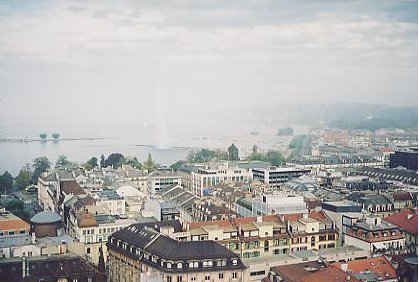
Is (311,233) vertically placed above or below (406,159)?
below

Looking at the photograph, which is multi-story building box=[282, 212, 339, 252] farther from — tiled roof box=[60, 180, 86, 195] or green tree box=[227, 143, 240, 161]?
green tree box=[227, 143, 240, 161]

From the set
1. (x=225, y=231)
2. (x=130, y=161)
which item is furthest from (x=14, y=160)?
(x=130, y=161)

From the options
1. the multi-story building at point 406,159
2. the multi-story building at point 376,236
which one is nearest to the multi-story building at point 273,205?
the multi-story building at point 376,236

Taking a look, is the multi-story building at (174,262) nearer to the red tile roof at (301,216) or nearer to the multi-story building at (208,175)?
the red tile roof at (301,216)

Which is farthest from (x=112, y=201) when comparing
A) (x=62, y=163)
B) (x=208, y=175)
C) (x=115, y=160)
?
(x=208, y=175)

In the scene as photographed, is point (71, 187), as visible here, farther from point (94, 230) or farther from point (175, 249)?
point (175, 249)
